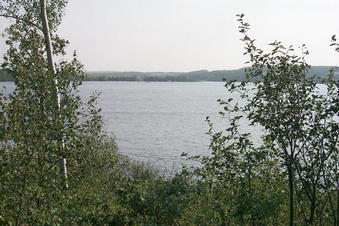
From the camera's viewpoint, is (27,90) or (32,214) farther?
(27,90)

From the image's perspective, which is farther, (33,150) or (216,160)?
(216,160)

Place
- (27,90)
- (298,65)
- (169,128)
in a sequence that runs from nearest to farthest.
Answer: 1. (27,90)
2. (298,65)
3. (169,128)

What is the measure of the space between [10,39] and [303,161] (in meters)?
9.19

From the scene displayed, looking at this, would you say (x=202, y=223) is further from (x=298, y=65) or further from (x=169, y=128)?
(x=169, y=128)

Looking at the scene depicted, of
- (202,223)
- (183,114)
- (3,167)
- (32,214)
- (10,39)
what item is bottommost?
(183,114)

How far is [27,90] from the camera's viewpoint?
15.8ft

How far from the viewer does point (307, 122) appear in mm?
5008

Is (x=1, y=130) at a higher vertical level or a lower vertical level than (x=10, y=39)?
lower

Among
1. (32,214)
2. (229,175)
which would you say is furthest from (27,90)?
(229,175)

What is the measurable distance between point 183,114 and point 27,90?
171ft

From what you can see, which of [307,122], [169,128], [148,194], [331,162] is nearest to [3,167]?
[148,194]

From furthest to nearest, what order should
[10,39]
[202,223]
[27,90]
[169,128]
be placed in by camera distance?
1. [169,128]
2. [10,39]
3. [202,223]
4. [27,90]

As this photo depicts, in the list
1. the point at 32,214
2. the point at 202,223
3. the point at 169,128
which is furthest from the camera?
the point at 169,128

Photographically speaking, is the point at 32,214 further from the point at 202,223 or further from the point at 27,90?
the point at 202,223
